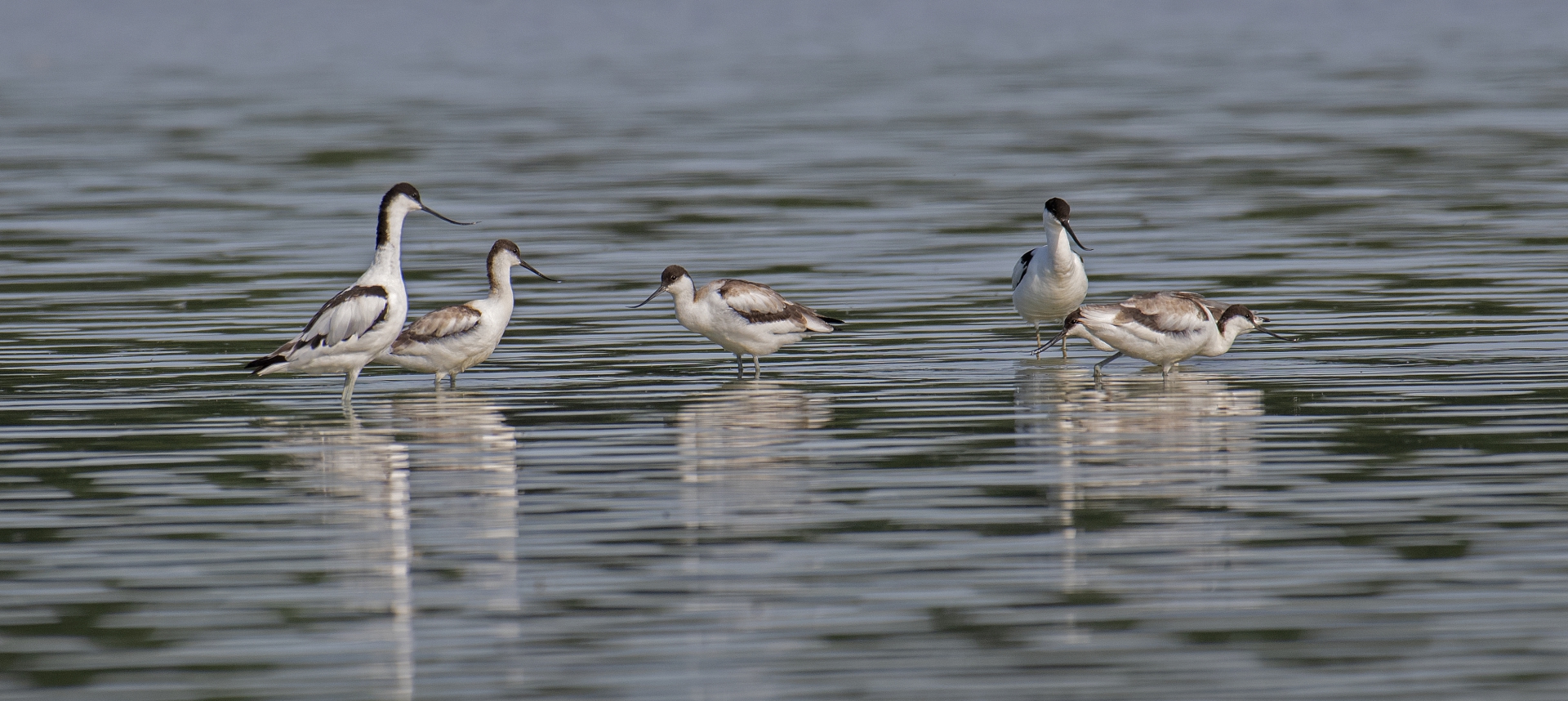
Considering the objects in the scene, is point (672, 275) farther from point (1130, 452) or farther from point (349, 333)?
point (1130, 452)

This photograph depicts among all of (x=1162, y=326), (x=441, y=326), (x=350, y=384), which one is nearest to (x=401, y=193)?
(x=441, y=326)

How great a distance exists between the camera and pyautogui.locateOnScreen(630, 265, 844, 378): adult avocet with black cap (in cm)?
1820

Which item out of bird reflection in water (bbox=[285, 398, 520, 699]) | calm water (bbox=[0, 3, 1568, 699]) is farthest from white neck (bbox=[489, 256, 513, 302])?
bird reflection in water (bbox=[285, 398, 520, 699])

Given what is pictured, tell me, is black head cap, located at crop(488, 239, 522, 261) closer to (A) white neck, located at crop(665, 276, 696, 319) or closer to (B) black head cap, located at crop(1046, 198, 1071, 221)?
(A) white neck, located at crop(665, 276, 696, 319)

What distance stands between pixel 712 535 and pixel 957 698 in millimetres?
3104

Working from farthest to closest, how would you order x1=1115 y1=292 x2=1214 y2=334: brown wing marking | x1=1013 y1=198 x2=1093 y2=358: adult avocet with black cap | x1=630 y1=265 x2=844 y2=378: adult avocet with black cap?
x1=1013 y1=198 x2=1093 y2=358: adult avocet with black cap < x1=630 y1=265 x2=844 y2=378: adult avocet with black cap < x1=1115 y1=292 x2=1214 y2=334: brown wing marking

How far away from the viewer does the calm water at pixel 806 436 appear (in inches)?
382

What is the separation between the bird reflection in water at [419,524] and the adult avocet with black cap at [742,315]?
238cm

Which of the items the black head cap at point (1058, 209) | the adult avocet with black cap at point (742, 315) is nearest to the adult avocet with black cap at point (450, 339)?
the adult avocet with black cap at point (742, 315)

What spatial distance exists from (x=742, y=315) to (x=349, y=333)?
3208 millimetres

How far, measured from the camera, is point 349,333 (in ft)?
55.0

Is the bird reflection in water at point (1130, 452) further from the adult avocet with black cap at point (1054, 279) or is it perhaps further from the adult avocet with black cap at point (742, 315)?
the adult avocet with black cap at point (742, 315)

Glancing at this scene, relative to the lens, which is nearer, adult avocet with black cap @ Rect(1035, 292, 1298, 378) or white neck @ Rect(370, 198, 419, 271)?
adult avocet with black cap @ Rect(1035, 292, 1298, 378)

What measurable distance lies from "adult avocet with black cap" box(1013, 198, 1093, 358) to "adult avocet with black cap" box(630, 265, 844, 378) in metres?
2.13
